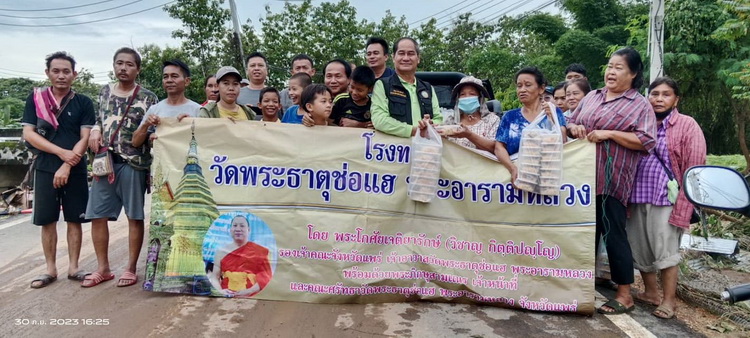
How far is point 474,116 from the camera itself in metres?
4.05

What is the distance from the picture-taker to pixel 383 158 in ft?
12.2

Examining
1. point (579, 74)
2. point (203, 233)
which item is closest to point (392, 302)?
point (203, 233)

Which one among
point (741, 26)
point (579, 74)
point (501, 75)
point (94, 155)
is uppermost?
point (501, 75)

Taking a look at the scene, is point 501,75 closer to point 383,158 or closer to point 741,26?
point 741,26

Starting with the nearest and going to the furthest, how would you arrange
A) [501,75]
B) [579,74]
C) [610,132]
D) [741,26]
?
[610,132]
[579,74]
[741,26]
[501,75]

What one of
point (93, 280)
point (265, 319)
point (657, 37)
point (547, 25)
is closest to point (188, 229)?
point (265, 319)

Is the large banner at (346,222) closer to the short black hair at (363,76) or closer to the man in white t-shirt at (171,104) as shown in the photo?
the man in white t-shirt at (171,104)

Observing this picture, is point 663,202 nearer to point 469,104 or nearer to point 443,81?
point 469,104

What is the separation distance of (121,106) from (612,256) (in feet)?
13.4

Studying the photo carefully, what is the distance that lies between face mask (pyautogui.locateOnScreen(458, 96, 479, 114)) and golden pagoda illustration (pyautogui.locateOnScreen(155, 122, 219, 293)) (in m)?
2.10

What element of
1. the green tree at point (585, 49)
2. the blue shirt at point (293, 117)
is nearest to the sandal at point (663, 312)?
the blue shirt at point (293, 117)

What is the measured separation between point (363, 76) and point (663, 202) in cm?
243

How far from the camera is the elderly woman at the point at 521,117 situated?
3.64m

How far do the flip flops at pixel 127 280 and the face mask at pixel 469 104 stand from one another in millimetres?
3058
